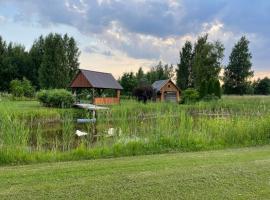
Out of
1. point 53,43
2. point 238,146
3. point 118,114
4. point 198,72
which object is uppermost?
point 53,43

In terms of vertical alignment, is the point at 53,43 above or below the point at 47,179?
above

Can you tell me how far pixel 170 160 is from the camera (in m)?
5.77

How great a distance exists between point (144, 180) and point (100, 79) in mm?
28908

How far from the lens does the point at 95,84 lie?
30.9m

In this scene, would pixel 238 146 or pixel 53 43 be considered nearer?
pixel 238 146

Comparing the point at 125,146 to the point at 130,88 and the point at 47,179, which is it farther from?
the point at 130,88

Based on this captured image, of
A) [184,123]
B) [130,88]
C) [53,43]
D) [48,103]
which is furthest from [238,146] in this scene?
[53,43]

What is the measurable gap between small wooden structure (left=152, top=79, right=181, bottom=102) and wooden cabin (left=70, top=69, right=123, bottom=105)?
939 centimetres

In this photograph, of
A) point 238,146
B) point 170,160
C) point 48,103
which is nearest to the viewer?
point 170,160

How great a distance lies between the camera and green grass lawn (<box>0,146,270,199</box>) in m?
3.87

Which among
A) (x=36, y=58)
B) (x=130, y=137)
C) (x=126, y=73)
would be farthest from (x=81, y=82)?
(x=36, y=58)

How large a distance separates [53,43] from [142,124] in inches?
1751

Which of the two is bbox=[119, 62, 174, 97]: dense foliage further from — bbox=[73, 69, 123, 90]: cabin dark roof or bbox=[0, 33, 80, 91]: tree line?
bbox=[0, 33, 80, 91]: tree line

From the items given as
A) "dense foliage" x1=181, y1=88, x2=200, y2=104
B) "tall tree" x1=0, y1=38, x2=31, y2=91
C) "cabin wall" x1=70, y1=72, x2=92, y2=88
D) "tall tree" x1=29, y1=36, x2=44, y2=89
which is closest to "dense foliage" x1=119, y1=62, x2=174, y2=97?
"dense foliage" x1=181, y1=88, x2=200, y2=104
